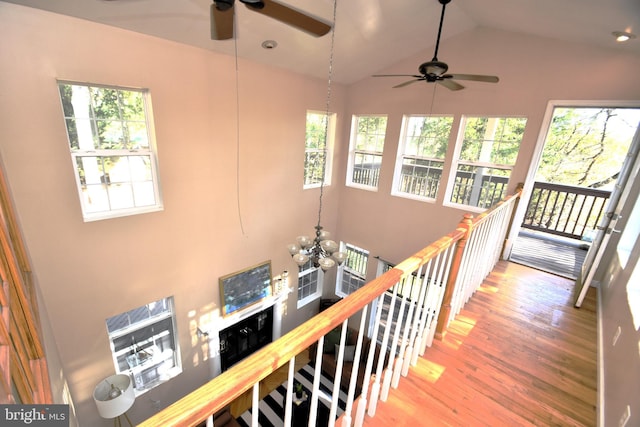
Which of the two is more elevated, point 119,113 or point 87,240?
point 119,113

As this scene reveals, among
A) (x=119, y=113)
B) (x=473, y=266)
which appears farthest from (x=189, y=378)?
(x=473, y=266)

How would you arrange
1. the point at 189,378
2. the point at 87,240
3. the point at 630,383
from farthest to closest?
the point at 189,378 < the point at 87,240 < the point at 630,383

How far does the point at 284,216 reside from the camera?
529cm

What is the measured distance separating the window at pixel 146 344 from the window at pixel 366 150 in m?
4.21

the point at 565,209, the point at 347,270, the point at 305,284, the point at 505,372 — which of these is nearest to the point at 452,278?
the point at 505,372

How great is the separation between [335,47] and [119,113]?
9.78 ft

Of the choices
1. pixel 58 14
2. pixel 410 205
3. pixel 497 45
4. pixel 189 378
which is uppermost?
pixel 497 45

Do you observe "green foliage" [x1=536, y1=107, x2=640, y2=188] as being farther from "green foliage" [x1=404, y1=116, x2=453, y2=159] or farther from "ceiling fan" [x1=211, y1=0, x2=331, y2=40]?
"ceiling fan" [x1=211, y1=0, x2=331, y2=40]

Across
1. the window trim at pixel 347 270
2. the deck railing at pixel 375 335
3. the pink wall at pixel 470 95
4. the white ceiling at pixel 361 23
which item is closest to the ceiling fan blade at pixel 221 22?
the white ceiling at pixel 361 23

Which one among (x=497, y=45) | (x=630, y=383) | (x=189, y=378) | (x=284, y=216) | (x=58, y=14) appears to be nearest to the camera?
(x=630, y=383)

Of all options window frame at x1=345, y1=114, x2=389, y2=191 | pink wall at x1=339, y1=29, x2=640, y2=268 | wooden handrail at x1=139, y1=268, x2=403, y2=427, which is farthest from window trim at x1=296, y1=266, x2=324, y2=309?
wooden handrail at x1=139, y1=268, x2=403, y2=427

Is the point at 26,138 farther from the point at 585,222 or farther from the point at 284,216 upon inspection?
the point at 585,222

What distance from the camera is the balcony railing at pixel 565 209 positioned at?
17.0 ft

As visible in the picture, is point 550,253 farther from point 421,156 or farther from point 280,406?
point 280,406
